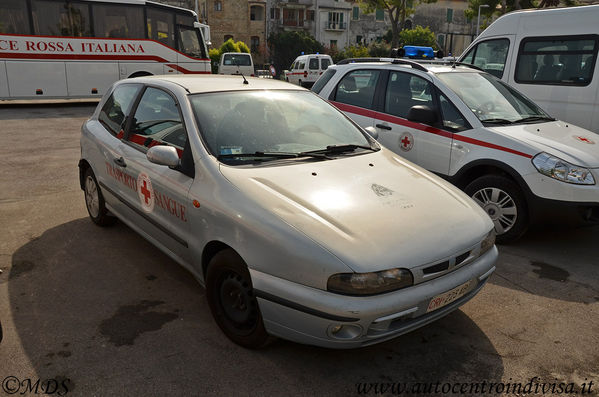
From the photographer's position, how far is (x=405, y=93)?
5547mm

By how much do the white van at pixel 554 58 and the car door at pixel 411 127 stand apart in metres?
2.97

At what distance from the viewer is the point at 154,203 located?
360 centimetres

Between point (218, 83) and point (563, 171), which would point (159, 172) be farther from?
point (563, 171)

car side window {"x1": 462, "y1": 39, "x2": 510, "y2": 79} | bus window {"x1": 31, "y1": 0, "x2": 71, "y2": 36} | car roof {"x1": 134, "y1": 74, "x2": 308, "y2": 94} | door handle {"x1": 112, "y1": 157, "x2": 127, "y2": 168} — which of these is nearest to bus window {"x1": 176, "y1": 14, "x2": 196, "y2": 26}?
bus window {"x1": 31, "y1": 0, "x2": 71, "y2": 36}

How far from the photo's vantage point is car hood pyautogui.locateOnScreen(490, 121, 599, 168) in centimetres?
439

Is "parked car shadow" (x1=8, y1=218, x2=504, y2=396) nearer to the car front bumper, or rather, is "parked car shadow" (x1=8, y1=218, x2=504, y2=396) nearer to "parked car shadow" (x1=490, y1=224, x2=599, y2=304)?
the car front bumper

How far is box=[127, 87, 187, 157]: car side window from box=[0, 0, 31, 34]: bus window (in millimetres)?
13943

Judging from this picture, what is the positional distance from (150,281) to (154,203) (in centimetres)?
70

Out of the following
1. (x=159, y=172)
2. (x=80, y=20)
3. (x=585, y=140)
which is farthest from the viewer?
(x=80, y=20)

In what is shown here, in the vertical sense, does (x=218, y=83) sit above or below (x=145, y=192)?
above

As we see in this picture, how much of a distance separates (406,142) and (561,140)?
1.54 m

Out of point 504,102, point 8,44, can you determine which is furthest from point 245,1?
point 504,102

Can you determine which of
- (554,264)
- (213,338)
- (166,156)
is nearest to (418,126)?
(554,264)

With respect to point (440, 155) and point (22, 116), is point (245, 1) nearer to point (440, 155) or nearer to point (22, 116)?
point (22, 116)
